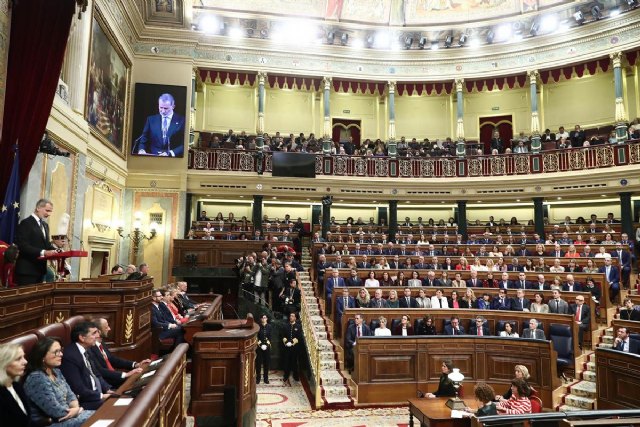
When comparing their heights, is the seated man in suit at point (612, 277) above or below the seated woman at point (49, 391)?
above

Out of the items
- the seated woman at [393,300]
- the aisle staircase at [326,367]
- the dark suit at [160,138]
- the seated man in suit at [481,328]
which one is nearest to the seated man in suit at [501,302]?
the seated man in suit at [481,328]

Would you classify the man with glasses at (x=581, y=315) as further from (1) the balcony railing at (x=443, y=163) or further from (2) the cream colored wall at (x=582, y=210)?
(2) the cream colored wall at (x=582, y=210)

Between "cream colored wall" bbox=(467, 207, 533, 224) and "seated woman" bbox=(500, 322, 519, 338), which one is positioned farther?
"cream colored wall" bbox=(467, 207, 533, 224)

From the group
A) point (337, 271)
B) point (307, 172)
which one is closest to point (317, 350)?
point (337, 271)

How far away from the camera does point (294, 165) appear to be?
15.0 meters

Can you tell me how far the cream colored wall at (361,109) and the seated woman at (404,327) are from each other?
38.5 feet

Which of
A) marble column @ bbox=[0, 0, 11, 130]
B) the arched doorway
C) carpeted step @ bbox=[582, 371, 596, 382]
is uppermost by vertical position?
the arched doorway

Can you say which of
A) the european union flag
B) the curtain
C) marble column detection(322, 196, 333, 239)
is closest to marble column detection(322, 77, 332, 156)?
marble column detection(322, 196, 333, 239)

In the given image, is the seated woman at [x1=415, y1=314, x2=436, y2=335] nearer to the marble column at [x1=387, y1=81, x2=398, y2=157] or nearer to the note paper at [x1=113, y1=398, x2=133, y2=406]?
the note paper at [x1=113, y1=398, x2=133, y2=406]

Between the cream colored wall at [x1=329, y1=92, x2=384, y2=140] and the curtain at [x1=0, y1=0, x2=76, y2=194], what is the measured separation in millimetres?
13608

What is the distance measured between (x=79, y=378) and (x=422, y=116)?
1701cm

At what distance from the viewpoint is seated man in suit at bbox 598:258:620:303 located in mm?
9273

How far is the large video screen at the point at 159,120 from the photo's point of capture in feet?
43.0

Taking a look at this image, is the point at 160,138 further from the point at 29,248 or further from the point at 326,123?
the point at 29,248
